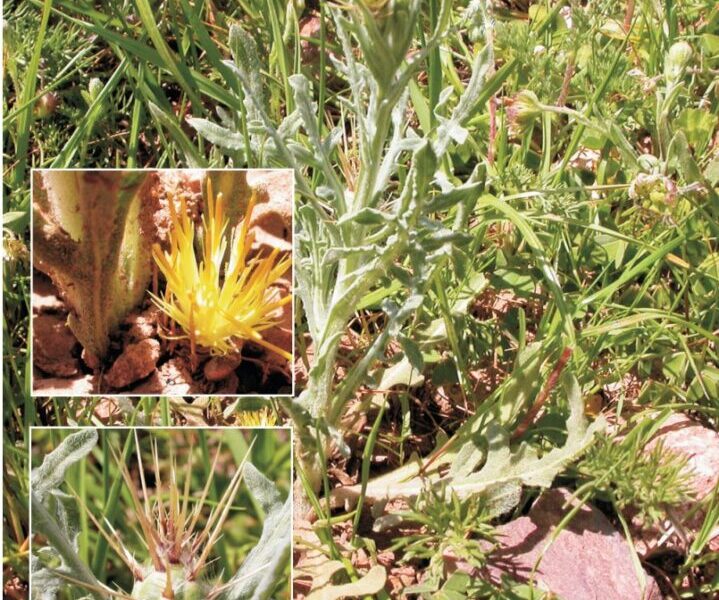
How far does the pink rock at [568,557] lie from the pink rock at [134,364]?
18.4 inches

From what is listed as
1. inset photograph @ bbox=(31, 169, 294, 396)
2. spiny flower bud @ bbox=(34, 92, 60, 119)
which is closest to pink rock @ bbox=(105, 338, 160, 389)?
inset photograph @ bbox=(31, 169, 294, 396)

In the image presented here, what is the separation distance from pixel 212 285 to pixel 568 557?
0.60 m

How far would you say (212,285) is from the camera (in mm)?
1171

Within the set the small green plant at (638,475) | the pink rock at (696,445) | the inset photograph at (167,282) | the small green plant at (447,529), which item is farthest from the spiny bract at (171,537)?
the pink rock at (696,445)

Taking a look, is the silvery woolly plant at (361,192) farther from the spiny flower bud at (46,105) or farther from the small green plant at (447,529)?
the spiny flower bud at (46,105)

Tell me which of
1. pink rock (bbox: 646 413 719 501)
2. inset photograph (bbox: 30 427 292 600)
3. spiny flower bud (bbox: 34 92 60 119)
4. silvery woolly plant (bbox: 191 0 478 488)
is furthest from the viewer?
spiny flower bud (bbox: 34 92 60 119)

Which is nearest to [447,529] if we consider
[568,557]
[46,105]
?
[568,557]

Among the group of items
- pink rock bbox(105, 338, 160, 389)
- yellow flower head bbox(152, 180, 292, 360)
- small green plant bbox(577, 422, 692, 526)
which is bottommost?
small green plant bbox(577, 422, 692, 526)

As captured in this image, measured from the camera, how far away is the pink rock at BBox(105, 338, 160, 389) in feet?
3.85

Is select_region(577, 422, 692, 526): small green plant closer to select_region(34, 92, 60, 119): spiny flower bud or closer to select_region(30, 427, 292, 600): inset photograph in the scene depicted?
select_region(30, 427, 292, 600): inset photograph

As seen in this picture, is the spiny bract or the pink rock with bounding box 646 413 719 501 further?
the pink rock with bounding box 646 413 719 501

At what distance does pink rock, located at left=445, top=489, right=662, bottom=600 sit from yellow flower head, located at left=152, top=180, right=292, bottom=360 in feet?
1.38

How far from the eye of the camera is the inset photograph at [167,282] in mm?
1167

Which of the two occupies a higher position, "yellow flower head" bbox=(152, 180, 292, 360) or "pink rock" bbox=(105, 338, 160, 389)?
"yellow flower head" bbox=(152, 180, 292, 360)
